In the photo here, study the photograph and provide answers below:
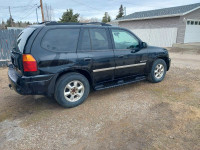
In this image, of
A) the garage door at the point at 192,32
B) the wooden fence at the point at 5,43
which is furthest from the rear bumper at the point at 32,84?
the garage door at the point at 192,32

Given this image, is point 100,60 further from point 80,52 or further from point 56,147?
point 56,147

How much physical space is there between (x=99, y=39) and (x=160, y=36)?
14.7 metres

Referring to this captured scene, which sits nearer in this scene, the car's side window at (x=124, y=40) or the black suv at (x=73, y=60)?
the black suv at (x=73, y=60)

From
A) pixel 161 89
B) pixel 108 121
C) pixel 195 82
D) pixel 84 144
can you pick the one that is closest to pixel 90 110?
pixel 108 121

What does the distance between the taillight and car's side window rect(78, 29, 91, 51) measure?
1.08m

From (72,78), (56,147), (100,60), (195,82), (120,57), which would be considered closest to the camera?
(56,147)

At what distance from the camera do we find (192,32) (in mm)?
16828

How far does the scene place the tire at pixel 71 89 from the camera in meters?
3.54

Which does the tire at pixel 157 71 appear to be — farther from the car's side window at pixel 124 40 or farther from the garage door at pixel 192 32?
the garage door at pixel 192 32

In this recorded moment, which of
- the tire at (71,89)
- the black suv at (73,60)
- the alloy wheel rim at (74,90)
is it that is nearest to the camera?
the black suv at (73,60)

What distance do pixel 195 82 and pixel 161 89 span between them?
158 cm

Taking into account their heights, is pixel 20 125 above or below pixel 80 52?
below

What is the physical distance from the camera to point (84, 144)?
2.62 metres

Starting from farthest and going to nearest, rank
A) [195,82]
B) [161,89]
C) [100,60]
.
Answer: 1. [195,82]
2. [161,89]
3. [100,60]
